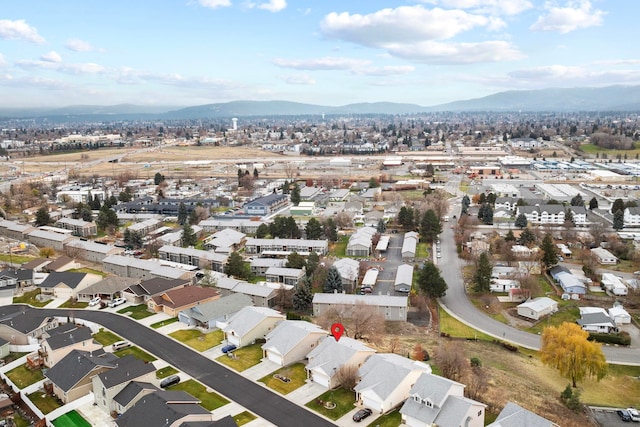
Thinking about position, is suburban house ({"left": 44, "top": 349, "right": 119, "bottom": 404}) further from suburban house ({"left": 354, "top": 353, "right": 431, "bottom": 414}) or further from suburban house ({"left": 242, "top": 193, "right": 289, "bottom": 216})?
suburban house ({"left": 242, "top": 193, "right": 289, "bottom": 216})

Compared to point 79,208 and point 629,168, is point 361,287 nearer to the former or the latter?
point 79,208

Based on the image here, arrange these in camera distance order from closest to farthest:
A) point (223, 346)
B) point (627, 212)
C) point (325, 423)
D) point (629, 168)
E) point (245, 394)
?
point (325, 423) < point (245, 394) < point (223, 346) < point (627, 212) < point (629, 168)

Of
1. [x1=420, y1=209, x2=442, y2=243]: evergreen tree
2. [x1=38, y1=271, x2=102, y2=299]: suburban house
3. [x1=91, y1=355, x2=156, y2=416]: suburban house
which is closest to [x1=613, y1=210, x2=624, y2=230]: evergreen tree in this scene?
[x1=420, y1=209, x2=442, y2=243]: evergreen tree

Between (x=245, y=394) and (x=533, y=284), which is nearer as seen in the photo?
(x=245, y=394)

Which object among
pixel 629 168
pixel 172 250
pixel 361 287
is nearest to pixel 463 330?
pixel 361 287

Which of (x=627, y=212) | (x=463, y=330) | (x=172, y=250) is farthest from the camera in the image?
(x=627, y=212)

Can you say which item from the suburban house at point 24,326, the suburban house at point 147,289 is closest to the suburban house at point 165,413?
the suburban house at point 24,326
